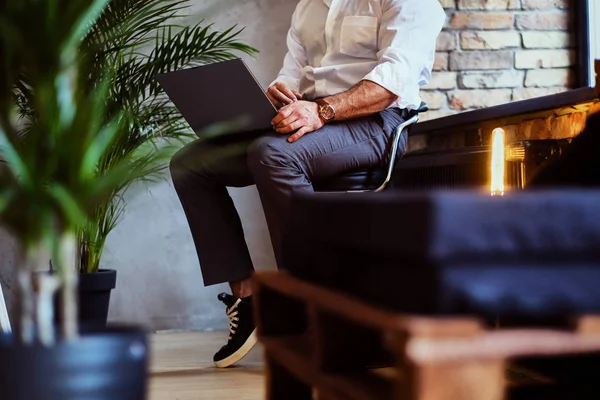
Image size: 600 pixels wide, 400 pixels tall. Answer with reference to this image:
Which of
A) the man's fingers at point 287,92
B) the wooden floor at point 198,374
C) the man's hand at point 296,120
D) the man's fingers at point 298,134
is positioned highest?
the man's fingers at point 287,92

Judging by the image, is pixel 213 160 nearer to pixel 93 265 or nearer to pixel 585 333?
pixel 93 265

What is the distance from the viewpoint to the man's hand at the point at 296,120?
2119 mm

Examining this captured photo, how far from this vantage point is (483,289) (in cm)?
78

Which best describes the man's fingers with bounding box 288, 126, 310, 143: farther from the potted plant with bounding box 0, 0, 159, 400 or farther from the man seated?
the potted plant with bounding box 0, 0, 159, 400

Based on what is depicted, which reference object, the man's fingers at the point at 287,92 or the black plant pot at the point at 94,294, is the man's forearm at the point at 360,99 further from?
the black plant pot at the point at 94,294

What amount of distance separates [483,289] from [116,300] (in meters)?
2.70

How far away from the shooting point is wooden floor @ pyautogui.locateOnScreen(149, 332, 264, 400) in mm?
1840

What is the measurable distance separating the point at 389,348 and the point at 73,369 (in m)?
0.34

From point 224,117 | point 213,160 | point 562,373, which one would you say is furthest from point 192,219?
point 562,373

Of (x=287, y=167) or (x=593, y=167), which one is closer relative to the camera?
(x=593, y=167)

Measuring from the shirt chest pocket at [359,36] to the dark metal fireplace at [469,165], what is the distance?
0.50m

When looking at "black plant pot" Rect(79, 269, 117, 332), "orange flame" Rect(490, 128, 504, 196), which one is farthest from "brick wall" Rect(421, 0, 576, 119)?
"black plant pot" Rect(79, 269, 117, 332)

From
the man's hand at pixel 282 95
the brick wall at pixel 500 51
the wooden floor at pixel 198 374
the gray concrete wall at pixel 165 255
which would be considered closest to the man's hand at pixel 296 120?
the man's hand at pixel 282 95

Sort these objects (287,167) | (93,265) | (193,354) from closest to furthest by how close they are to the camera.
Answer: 1. (287,167)
2. (193,354)
3. (93,265)
